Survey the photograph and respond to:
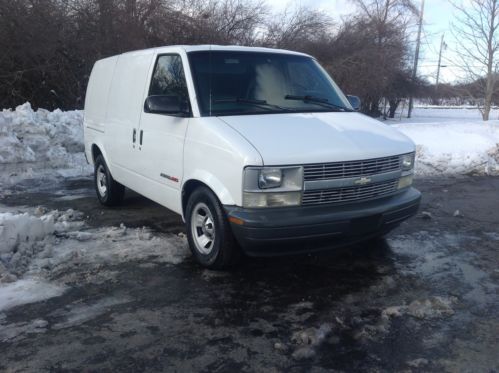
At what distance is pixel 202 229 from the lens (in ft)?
15.4

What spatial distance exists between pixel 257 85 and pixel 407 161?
1733 mm

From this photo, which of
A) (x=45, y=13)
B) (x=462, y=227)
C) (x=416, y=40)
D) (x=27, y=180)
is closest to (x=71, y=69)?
(x=45, y=13)

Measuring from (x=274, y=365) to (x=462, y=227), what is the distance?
13.6 ft

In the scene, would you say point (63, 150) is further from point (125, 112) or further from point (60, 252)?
point (60, 252)

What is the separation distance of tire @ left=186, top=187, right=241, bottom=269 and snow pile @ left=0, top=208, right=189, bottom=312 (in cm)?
38

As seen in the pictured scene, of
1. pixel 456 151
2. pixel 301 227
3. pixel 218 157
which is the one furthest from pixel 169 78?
pixel 456 151

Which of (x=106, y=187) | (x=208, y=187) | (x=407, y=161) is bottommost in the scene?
(x=106, y=187)

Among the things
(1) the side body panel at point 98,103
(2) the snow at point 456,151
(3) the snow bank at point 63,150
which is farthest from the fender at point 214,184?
(2) the snow at point 456,151

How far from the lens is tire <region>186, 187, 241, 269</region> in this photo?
4.27 meters

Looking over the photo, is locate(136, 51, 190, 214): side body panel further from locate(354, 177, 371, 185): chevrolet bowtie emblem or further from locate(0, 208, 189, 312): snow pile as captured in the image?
locate(354, 177, 371, 185): chevrolet bowtie emblem

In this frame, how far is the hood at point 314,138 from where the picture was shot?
4012 millimetres

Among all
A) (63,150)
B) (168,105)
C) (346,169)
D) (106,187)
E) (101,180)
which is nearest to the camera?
(346,169)

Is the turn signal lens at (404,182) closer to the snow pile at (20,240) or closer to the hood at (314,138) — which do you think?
the hood at (314,138)

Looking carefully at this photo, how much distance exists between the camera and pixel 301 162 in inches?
156
